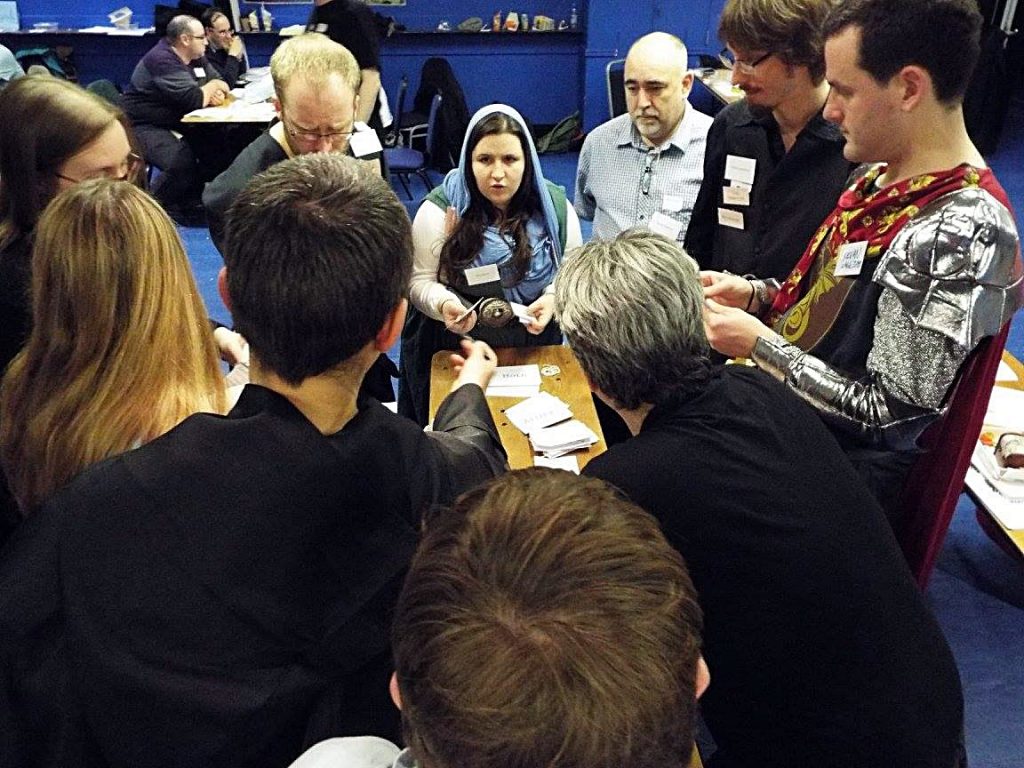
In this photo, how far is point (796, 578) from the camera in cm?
136

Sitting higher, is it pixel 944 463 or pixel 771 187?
pixel 771 187

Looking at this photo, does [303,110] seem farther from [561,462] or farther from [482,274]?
[561,462]

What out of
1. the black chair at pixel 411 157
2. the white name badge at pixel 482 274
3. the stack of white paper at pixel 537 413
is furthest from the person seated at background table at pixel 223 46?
the stack of white paper at pixel 537 413

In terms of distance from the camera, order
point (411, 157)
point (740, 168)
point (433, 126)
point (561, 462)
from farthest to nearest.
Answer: point (433, 126) → point (411, 157) → point (740, 168) → point (561, 462)

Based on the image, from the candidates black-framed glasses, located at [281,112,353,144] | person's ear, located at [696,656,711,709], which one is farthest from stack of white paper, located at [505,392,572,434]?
person's ear, located at [696,656,711,709]

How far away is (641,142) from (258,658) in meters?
2.61

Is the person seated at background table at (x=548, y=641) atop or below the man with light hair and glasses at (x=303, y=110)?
below

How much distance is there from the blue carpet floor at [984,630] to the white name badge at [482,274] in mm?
1733

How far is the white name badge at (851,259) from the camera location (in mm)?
1821

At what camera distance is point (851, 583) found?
136 centimetres

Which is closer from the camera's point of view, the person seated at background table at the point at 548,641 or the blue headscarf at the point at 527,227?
the person seated at background table at the point at 548,641

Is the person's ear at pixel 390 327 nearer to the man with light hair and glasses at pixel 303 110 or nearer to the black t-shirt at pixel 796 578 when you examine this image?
the black t-shirt at pixel 796 578

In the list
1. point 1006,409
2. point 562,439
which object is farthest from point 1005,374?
point 562,439

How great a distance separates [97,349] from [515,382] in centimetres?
147
